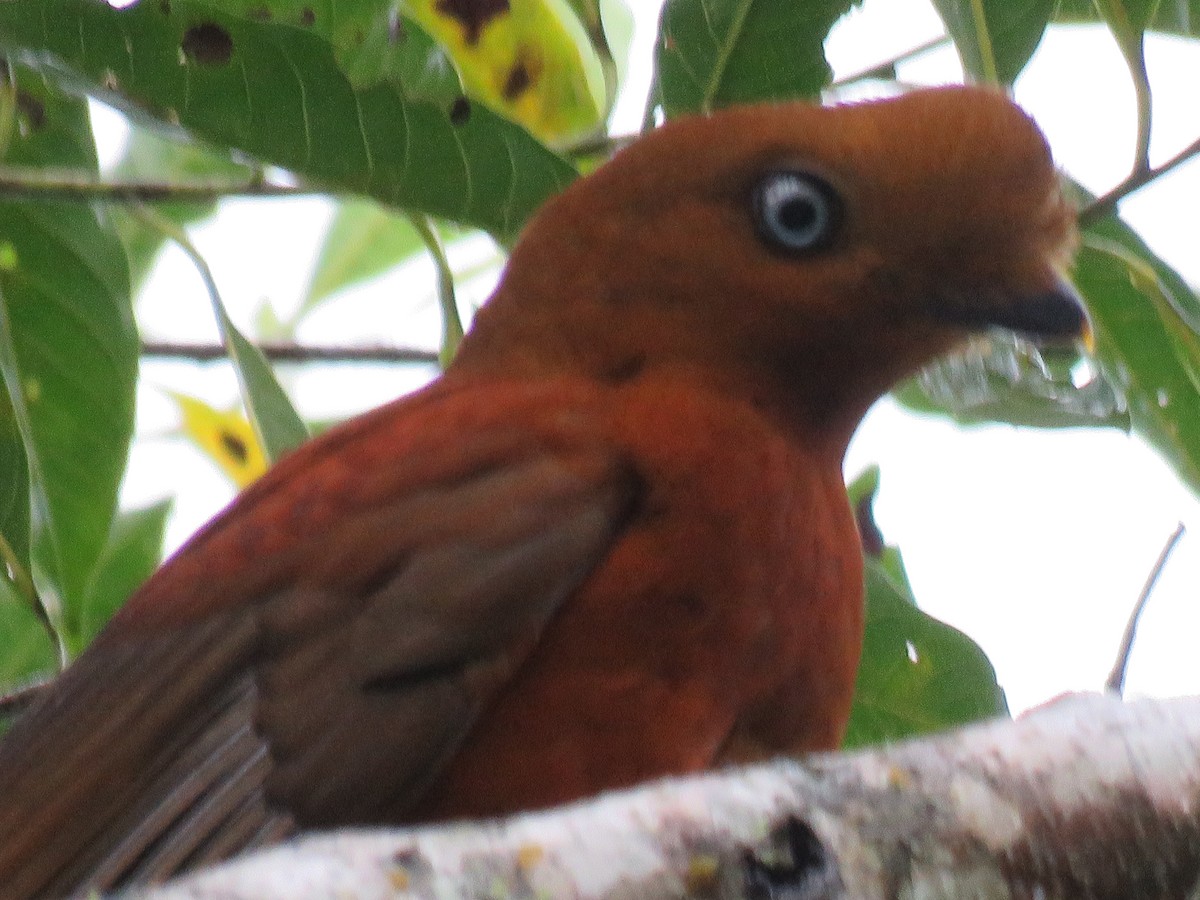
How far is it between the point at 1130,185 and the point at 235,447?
256 centimetres

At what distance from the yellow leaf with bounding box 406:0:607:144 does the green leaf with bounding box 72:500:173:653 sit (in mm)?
1223

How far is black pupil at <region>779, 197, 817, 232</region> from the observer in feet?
9.60

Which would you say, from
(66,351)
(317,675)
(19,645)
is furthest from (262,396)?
(317,675)

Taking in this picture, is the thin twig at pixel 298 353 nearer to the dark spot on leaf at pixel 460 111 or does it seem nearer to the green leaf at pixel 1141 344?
the dark spot on leaf at pixel 460 111

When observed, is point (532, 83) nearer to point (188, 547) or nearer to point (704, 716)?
point (188, 547)

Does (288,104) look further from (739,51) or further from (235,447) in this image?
(235,447)

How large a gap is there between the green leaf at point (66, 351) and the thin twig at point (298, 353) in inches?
22.4

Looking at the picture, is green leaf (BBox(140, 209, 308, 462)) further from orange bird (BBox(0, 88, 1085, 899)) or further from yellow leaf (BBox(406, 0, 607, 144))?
yellow leaf (BBox(406, 0, 607, 144))

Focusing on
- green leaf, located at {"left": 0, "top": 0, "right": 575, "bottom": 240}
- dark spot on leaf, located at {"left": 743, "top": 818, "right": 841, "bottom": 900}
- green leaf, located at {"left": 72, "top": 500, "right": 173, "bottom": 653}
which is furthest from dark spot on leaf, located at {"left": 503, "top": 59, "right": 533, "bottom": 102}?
dark spot on leaf, located at {"left": 743, "top": 818, "right": 841, "bottom": 900}

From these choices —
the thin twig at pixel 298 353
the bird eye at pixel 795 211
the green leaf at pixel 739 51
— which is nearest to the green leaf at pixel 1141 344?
the green leaf at pixel 739 51

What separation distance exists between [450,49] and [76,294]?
0.91 metres

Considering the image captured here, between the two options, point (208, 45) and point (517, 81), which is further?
point (517, 81)

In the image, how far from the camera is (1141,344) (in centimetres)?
358

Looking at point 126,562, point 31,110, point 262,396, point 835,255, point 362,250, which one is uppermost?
point 31,110
